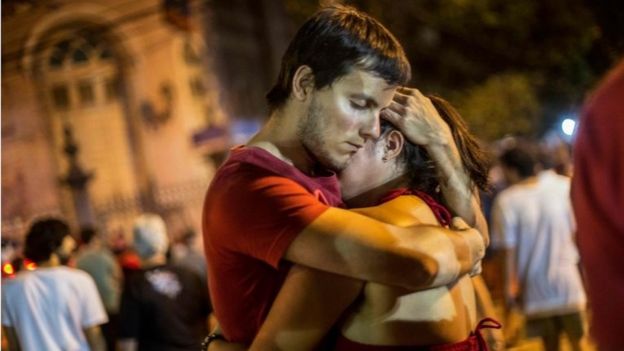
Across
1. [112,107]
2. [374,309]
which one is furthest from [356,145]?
[112,107]

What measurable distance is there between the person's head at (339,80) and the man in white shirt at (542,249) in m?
4.39

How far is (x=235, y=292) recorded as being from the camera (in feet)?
8.15

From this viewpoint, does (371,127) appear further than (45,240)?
No

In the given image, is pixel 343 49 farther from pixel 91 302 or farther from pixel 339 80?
pixel 91 302

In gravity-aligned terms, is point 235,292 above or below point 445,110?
below

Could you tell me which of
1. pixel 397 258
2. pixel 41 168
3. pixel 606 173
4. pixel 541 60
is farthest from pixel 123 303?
pixel 541 60

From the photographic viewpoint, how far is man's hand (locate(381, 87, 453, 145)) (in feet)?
9.17

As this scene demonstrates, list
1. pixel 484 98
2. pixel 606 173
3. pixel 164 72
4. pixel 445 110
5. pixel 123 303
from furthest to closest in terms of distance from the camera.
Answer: pixel 164 72 < pixel 484 98 < pixel 123 303 < pixel 445 110 < pixel 606 173

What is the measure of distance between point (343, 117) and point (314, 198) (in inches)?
9.3

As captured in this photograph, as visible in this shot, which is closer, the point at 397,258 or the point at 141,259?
the point at 397,258

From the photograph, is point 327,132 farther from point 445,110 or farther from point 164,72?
point 164,72

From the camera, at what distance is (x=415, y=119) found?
9.20 ft

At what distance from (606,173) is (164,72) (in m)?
24.5

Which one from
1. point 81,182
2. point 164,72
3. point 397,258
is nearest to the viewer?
point 397,258
